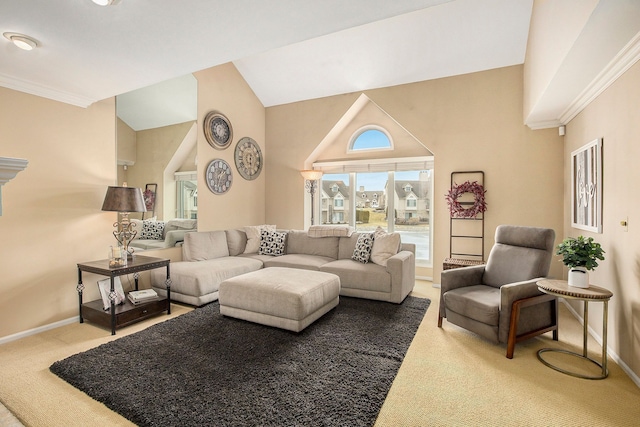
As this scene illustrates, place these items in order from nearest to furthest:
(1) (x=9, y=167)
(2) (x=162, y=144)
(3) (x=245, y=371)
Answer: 1. (1) (x=9, y=167)
2. (3) (x=245, y=371)
3. (2) (x=162, y=144)

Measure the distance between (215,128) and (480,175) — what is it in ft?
13.3

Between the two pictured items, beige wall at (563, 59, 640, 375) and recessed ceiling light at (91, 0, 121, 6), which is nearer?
recessed ceiling light at (91, 0, 121, 6)

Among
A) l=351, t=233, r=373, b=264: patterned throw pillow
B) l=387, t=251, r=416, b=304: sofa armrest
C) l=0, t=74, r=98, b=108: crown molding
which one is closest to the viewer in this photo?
l=0, t=74, r=98, b=108: crown molding

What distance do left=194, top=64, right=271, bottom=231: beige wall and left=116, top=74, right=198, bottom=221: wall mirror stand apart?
0.55 feet

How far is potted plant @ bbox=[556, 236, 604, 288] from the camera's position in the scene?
2373 millimetres

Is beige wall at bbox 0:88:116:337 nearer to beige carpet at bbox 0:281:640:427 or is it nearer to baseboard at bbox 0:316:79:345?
baseboard at bbox 0:316:79:345

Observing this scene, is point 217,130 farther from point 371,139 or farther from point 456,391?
point 456,391

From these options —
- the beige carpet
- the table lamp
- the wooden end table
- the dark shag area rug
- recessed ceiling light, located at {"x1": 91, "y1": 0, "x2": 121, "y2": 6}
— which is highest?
recessed ceiling light, located at {"x1": 91, "y1": 0, "x2": 121, "y2": 6}

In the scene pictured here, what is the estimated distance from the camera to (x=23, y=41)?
2.15m

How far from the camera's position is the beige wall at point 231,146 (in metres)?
4.68

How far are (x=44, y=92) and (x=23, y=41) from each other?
39.2 inches

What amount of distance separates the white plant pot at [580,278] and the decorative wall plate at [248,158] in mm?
4697

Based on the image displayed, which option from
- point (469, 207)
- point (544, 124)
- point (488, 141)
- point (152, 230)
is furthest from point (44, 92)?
point (544, 124)

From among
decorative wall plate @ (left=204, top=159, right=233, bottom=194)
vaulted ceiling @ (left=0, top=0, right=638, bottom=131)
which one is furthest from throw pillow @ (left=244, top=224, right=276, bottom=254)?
vaulted ceiling @ (left=0, top=0, right=638, bottom=131)
